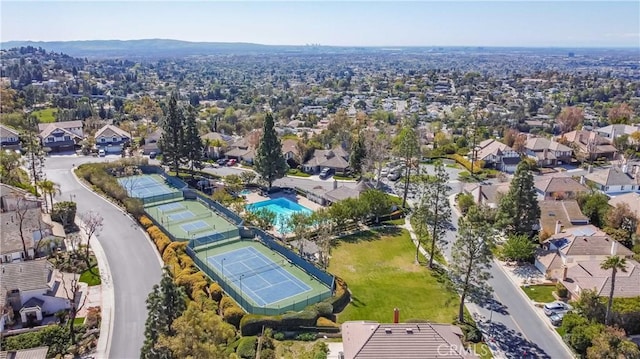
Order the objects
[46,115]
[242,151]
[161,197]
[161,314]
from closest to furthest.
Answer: [161,314] < [161,197] < [242,151] < [46,115]

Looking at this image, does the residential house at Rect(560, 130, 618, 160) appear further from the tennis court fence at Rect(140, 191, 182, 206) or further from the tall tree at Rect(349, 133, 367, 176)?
the tennis court fence at Rect(140, 191, 182, 206)

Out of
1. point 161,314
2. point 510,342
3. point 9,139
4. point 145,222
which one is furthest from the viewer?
point 9,139

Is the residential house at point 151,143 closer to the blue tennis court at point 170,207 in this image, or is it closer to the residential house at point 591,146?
the blue tennis court at point 170,207

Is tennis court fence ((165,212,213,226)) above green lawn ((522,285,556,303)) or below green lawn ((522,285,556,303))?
above

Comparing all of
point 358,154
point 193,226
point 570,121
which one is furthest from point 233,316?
point 570,121

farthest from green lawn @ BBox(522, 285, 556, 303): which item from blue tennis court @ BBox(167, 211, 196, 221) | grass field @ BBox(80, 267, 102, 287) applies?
blue tennis court @ BBox(167, 211, 196, 221)

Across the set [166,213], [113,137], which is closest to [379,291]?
[166,213]

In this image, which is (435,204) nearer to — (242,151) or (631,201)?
(631,201)
